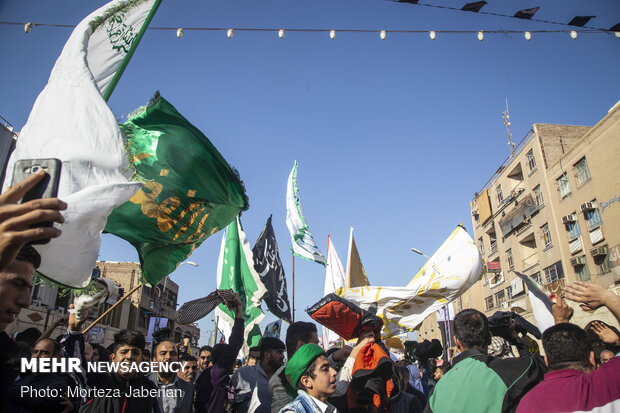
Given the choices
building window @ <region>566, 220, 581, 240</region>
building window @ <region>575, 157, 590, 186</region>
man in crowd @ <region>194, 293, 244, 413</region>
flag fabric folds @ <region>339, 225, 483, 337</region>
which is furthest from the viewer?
building window @ <region>566, 220, 581, 240</region>

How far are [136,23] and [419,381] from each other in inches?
246

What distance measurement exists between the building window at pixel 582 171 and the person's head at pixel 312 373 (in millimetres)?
24716

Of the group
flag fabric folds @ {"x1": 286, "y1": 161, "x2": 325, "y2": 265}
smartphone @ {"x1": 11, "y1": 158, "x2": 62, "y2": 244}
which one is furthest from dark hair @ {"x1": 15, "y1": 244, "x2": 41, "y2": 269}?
flag fabric folds @ {"x1": 286, "y1": 161, "x2": 325, "y2": 265}

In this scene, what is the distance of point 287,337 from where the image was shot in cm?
391

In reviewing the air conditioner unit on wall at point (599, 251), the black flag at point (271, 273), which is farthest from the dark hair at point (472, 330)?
the air conditioner unit on wall at point (599, 251)

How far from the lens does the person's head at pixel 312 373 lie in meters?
2.73

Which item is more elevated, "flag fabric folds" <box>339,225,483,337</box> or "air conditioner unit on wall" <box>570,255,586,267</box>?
"air conditioner unit on wall" <box>570,255,586,267</box>

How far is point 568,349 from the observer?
227 cm

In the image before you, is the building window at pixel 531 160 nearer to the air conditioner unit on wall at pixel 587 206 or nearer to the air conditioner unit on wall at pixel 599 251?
the air conditioner unit on wall at pixel 587 206

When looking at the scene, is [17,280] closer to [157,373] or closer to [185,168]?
[185,168]

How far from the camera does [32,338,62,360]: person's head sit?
307 centimetres

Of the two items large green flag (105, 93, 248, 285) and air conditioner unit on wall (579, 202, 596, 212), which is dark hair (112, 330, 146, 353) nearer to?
large green flag (105, 93, 248, 285)

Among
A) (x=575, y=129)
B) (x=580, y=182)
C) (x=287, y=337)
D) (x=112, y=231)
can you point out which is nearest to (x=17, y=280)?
(x=112, y=231)

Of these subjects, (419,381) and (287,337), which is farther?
(419,381)
